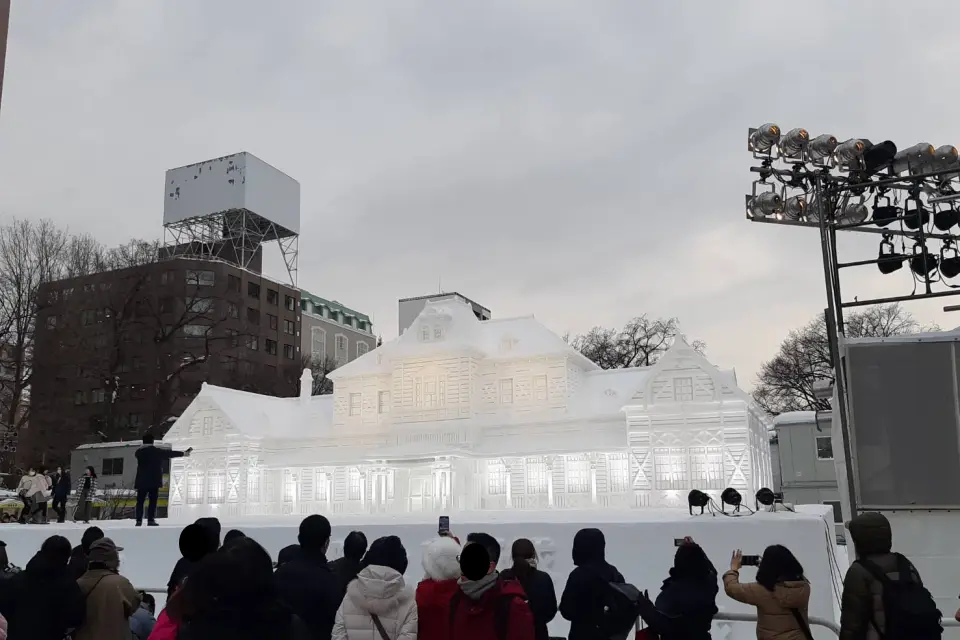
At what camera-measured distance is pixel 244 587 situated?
357 cm

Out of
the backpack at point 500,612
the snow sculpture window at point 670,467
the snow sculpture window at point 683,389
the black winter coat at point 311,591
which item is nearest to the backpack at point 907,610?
the backpack at point 500,612

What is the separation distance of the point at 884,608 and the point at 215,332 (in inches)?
2337

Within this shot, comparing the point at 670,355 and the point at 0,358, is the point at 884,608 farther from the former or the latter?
the point at 0,358

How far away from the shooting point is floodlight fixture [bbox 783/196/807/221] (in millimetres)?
14914

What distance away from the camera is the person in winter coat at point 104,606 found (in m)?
6.09

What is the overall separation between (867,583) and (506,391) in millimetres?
27339

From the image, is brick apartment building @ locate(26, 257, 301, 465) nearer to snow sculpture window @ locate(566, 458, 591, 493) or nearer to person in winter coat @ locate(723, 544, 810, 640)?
snow sculpture window @ locate(566, 458, 591, 493)

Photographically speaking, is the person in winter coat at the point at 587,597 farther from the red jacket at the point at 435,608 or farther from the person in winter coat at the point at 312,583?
the person in winter coat at the point at 312,583

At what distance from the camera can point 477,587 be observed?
A: 4.83 metres

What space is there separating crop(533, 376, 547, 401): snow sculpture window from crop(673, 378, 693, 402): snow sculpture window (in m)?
5.42

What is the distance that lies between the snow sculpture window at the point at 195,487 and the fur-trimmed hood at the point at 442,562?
32226 mm

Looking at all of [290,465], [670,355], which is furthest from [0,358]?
[670,355]

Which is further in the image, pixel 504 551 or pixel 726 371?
pixel 726 371

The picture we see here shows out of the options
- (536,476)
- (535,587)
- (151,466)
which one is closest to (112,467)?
(536,476)
